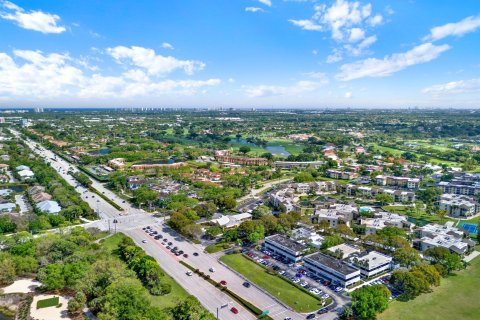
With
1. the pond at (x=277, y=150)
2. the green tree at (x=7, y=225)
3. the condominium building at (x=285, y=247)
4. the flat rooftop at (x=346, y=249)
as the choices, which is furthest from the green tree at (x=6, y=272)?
the pond at (x=277, y=150)

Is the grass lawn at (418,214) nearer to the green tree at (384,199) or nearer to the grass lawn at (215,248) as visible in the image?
the green tree at (384,199)

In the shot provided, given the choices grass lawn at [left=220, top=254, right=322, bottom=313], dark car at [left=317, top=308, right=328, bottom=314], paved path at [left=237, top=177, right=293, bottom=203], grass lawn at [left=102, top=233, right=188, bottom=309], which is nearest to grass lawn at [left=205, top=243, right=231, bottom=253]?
grass lawn at [left=220, top=254, right=322, bottom=313]

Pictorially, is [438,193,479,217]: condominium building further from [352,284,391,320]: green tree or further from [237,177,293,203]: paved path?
[352,284,391,320]: green tree

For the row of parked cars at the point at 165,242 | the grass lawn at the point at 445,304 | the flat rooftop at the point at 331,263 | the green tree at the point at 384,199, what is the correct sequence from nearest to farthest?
the grass lawn at the point at 445,304
the flat rooftop at the point at 331,263
the row of parked cars at the point at 165,242
the green tree at the point at 384,199

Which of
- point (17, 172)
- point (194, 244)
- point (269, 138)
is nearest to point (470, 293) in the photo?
point (194, 244)

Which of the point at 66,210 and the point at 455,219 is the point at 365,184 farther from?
the point at 66,210

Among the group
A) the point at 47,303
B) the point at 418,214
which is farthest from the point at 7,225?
the point at 418,214

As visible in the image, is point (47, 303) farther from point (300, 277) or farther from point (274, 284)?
point (300, 277)
